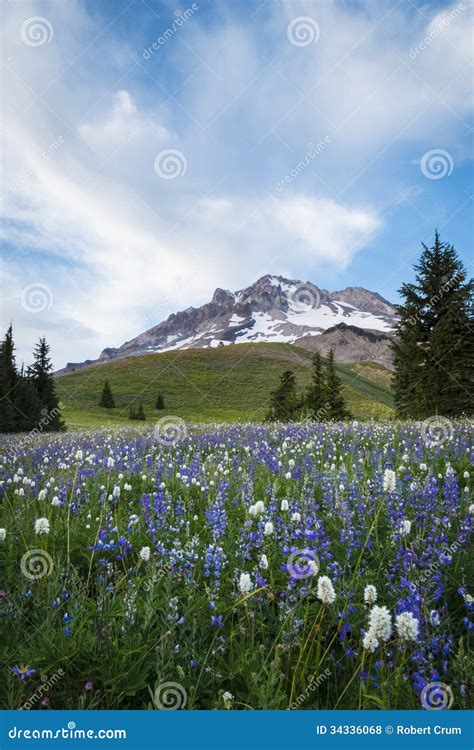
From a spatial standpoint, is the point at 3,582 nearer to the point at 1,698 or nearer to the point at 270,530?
the point at 1,698

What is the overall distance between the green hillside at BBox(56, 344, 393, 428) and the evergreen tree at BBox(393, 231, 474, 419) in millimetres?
26212

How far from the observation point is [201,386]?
98.4 metres

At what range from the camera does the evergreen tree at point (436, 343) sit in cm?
2559

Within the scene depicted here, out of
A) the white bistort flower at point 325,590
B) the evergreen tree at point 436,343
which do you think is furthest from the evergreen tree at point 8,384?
the white bistort flower at point 325,590

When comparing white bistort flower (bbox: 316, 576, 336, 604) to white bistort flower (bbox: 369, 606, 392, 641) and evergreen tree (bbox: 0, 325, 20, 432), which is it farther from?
evergreen tree (bbox: 0, 325, 20, 432)

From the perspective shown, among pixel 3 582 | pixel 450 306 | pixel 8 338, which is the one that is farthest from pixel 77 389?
pixel 3 582

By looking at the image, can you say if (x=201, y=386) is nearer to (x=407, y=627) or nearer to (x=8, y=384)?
(x=8, y=384)

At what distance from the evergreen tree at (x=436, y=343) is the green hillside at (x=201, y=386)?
86.0 feet

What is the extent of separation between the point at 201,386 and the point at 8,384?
5599cm

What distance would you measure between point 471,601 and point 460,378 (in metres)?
25.9

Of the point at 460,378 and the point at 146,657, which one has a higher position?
the point at 460,378

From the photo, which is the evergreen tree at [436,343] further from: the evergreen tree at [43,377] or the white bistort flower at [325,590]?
the evergreen tree at [43,377]

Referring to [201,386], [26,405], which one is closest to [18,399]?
[26,405]

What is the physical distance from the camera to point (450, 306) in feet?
90.3
